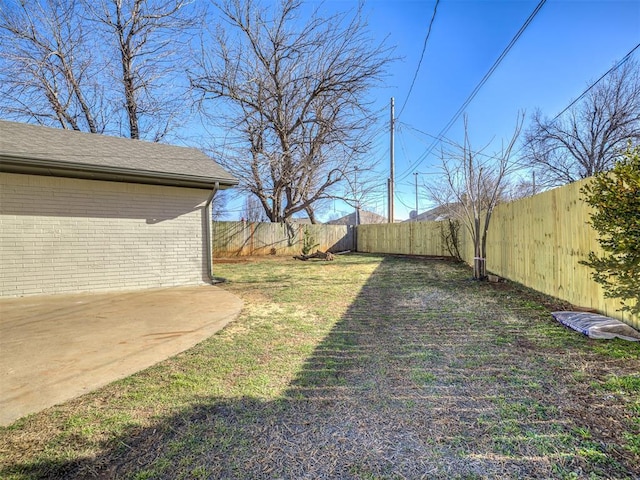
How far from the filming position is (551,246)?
4.68 meters

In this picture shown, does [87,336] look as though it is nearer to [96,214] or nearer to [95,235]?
[95,235]

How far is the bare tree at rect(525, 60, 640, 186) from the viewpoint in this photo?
13180mm

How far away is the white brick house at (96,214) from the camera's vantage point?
218 inches

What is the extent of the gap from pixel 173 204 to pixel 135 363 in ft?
15.6

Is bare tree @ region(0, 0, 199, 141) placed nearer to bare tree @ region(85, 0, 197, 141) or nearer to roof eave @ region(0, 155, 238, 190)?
bare tree @ region(85, 0, 197, 141)

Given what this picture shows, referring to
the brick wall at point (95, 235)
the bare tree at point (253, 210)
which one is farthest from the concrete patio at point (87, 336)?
the bare tree at point (253, 210)

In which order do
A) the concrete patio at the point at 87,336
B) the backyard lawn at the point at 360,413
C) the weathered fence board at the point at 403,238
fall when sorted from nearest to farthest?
1. the backyard lawn at the point at 360,413
2. the concrete patio at the point at 87,336
3. the weathered fence board at the point at 403,238

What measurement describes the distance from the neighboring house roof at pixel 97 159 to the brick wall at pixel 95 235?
29 centimetres

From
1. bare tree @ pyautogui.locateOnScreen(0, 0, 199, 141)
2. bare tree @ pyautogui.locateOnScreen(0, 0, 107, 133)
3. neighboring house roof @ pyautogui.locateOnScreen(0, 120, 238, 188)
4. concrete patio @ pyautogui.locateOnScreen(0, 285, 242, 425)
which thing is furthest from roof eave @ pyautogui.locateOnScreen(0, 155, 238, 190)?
bare tree @ pyautogui.locateOnScreen(0, 0, 107, 133)

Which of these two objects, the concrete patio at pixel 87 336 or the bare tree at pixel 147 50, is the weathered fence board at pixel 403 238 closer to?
the concrete patio at pixel 87 336

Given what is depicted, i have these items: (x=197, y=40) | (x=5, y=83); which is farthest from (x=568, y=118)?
(x=5, y=83)

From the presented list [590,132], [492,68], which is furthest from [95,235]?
[590,132]

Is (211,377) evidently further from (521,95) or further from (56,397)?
(521,95)

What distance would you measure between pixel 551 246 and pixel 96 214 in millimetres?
8107
